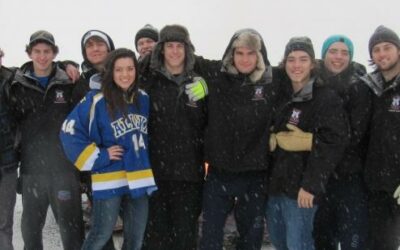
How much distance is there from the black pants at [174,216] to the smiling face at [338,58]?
164cm

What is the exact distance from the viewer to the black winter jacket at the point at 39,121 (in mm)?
4227

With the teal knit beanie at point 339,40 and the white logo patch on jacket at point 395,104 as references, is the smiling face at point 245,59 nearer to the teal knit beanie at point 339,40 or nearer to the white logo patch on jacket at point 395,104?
the teal knit beanie at point 339,40

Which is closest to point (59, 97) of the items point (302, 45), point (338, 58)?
point (302, 45)

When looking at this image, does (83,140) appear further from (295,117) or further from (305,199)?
(305,199)

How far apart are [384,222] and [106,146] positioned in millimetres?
2410

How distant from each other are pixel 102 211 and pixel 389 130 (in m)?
2.45

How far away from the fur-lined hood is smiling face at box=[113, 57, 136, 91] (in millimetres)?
801

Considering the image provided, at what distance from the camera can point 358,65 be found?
15.2 feet

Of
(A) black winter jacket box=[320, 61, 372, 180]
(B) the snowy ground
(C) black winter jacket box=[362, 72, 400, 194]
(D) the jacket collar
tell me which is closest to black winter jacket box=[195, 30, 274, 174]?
(D) the jacket collar

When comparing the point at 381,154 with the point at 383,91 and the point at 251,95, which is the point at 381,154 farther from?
the point at 251,95

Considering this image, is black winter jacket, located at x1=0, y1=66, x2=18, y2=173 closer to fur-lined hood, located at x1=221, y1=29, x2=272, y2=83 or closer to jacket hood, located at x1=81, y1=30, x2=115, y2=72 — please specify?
jacket hood, located at x1=81, y1=30, x2=115, y2=72

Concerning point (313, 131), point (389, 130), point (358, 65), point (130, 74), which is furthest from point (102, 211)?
point (358, 65)

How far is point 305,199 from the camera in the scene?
12.4 ft

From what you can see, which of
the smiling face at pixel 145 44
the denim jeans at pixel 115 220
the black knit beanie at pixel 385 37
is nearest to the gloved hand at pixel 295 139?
the black knit beanie at pixel 385 37
